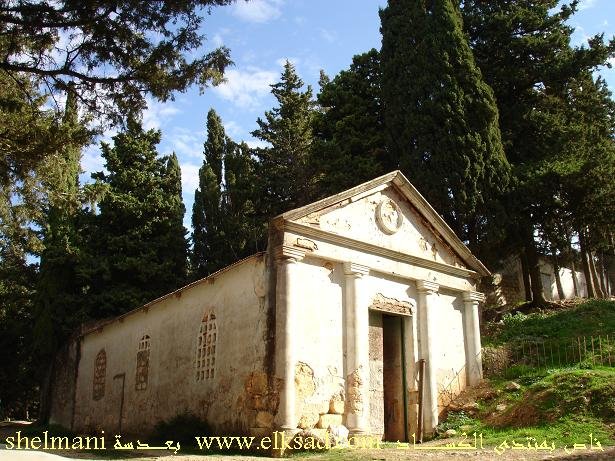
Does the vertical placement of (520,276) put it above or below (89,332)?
above

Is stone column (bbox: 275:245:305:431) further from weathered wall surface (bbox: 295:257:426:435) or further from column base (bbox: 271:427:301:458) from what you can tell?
weathered wall surface (bbox: 295:257:426:435)

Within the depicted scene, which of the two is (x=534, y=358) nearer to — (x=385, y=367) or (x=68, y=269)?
(x=385, y=367)

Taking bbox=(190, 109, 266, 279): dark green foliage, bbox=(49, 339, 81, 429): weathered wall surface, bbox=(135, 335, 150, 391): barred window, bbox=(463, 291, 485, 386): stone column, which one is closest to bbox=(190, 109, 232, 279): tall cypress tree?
bbox=(190, 109, 266, 279): dark green foliage

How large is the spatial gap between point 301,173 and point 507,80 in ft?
30.3

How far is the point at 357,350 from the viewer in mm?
12984

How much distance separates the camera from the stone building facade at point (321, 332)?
12086 mm

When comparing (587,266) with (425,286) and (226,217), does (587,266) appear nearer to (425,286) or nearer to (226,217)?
(425,286)

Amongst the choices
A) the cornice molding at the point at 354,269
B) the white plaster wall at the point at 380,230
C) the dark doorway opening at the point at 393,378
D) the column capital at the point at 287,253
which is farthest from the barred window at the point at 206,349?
the dark doorway opening at the point at 393,378

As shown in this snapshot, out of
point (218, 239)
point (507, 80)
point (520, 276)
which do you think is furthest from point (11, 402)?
point (507, 80)

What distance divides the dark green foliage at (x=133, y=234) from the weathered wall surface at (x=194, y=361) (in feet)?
15.4

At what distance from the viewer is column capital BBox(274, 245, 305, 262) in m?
12.3

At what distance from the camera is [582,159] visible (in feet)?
70.3

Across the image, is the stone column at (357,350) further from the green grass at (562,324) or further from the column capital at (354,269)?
the green grass at (562,324)

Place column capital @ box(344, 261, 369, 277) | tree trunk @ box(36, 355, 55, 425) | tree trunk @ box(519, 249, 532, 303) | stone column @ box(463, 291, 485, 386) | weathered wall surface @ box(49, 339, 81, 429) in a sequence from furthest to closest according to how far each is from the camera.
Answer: tree trunk @ box(519, 249, 532, 303) < tree trunk @ box(36, 355, 55, 425) < weathered wall surface @ box(49, 339, 81, 429) < stone column @ box(463, 291, 485, 386) < column capital @ box(344, 261, 369, 277)
